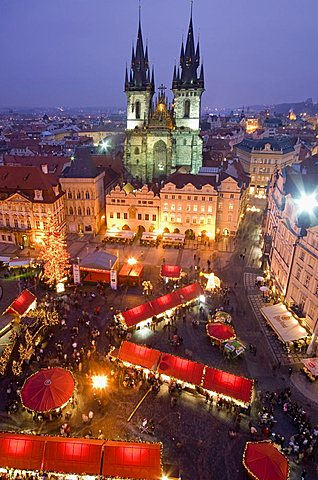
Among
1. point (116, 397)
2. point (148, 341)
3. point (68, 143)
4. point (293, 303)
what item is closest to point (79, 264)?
point (148, 341)

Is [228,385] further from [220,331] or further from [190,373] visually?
[220,331]

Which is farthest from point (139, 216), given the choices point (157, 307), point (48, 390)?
point (48, 390)

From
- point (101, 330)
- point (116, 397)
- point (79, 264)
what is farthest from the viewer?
point (79, 264)

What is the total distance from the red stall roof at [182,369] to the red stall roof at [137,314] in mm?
7362

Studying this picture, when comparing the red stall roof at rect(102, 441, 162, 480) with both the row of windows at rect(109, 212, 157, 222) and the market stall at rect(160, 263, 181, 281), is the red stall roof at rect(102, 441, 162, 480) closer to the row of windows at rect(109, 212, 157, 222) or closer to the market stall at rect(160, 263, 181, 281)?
the market stall at rect(160, 263, 181, 281)

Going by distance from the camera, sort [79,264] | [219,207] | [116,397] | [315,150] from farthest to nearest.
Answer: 1. [315,150]
2. [219,207]
3. [79,264]
4. [116,397]

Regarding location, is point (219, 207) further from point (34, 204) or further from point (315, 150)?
point (315, 150)

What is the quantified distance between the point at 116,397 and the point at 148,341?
815cm

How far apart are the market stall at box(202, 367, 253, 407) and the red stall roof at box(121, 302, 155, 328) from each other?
10.7 meters

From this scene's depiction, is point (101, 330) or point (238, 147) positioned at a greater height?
point (238, 147)

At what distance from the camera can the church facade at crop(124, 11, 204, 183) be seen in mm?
76875

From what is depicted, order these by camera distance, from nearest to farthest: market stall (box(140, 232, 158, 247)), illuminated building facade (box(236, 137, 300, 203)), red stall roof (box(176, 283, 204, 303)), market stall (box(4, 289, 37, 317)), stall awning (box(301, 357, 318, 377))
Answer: stall awning (box(301, 357, 318, 377)), market stall (box(4, 289, 37, 317)), red stall roof (box(176, 283, 204, 303)), market stall (box(140, 232, 158, 247)), illuminated building facade (box(236, 137, 300, 203))

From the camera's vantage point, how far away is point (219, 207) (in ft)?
213

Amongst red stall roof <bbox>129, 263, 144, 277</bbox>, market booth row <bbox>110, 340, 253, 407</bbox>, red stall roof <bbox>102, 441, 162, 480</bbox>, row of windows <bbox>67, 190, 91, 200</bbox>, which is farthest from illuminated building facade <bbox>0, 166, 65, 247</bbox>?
red stall roof <bbox>102, 441, 162, 480</bbox>
